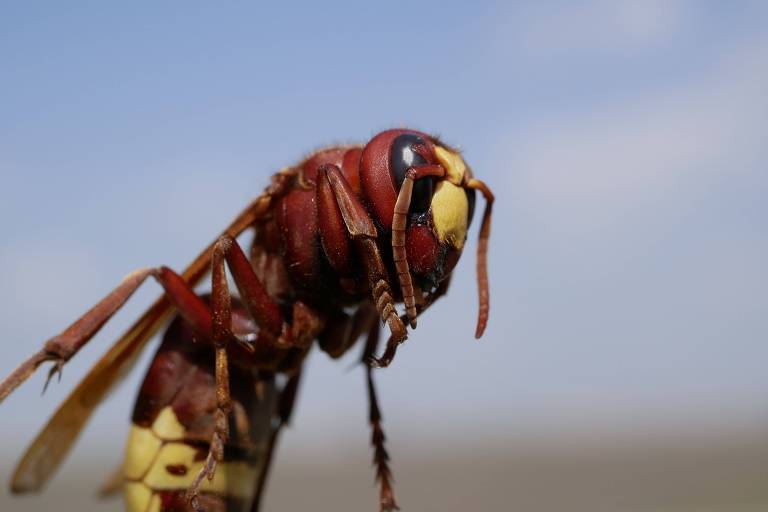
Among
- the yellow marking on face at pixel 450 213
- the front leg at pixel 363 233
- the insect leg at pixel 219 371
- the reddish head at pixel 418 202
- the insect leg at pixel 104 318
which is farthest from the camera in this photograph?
the insect leg at pixel 104 318

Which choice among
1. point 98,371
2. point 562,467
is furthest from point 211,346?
point 562,467

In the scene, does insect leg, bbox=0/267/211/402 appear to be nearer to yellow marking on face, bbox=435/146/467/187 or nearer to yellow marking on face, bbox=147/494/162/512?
yellow marking on face, bbox=147/494/162/512

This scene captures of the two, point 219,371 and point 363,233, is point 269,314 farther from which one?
point 363,233

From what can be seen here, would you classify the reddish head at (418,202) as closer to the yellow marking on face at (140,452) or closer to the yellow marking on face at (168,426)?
the yellow marking on face at (168,426)

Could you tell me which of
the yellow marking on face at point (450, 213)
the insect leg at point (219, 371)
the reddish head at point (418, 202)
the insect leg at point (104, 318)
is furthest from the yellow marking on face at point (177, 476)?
the yellow marking on face at point (450, 213)

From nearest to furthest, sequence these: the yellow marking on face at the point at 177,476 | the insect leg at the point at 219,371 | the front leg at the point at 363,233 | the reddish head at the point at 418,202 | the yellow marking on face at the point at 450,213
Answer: the front leg at the point at 363,233 → the reddish head at the point at 418,202 → the yellow marking on face at the point at 450,213 → the insect leg at the point at 219,371 → the yellow marking on face at the point at 177,476

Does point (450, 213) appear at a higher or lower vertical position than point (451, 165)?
lower

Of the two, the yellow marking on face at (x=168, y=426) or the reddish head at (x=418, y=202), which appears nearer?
the reddish head at (x=418, y=202)

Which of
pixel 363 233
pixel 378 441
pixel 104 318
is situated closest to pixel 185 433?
pixel 104 318

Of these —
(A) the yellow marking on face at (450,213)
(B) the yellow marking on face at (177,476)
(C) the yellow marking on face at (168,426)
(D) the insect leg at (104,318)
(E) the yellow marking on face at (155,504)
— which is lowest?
(E) the yellow marking on face at (155,504)
